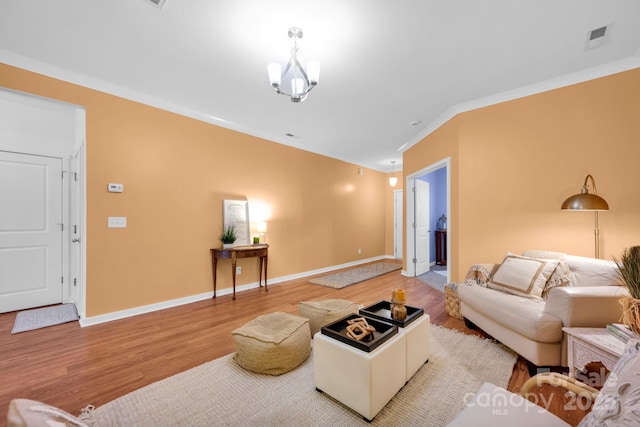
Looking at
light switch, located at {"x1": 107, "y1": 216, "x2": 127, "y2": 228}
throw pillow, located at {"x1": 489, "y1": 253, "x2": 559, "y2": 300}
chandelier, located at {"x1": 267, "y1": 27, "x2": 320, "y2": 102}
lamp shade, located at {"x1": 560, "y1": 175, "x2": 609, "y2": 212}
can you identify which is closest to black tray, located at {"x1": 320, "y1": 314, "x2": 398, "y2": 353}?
throw pillow, located at {"x1": 489, "y1": 253, "x2": 559, "y2": 300}

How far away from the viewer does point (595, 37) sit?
7.47 feet

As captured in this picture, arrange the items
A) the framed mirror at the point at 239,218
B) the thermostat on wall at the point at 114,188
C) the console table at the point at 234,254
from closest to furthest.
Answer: the thermostat on wall at the point at 114,188 < the console table at the point at 234,254 < the framed mirror at the point at 239,218

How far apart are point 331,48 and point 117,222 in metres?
3.09

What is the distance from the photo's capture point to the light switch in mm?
3070

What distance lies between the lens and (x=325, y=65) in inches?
105

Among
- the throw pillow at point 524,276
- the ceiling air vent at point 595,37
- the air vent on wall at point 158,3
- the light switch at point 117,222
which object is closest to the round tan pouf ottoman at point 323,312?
the throw pillow at point 524,276

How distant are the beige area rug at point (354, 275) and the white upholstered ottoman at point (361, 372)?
2746 mm

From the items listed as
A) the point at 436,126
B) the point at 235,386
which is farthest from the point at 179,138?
the point at 436,126

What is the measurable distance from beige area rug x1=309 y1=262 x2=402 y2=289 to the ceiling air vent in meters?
4.08

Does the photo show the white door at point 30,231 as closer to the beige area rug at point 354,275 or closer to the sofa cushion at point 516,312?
the beige area rug at point 354,275

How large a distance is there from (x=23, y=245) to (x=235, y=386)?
374 centimetres

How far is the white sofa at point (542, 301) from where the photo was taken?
70.9 inches

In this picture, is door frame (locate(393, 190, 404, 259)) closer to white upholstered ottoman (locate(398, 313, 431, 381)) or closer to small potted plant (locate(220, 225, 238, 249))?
small potted plant (locate(220, 225, 238, 249))

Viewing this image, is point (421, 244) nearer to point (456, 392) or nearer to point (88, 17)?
point (456, 392)
